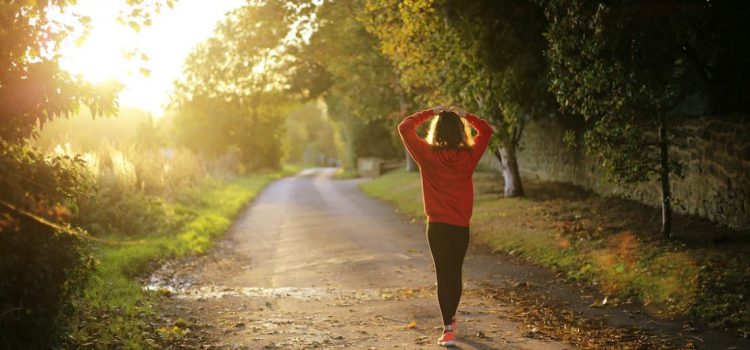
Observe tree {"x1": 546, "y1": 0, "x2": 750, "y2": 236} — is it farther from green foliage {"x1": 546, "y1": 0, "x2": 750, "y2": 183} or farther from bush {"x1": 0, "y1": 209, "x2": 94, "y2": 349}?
bush {"x1": 0, "y1": 209, "x2": 94, "y2": 349}

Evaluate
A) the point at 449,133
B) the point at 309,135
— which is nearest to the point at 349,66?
the point at 449,133

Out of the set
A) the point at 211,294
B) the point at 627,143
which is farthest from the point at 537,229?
the point at 211,294

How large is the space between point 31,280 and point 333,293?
16.6 feet

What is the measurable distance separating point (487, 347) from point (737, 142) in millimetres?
7130

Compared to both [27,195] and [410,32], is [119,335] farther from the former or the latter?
[410,32]

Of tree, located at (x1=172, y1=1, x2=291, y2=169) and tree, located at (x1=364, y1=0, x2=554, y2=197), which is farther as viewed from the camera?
tree, located at (x1=172, y1=1, x2=291, y2=169)

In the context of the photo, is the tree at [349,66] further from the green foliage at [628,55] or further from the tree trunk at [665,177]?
the tree trunk at [665,177]

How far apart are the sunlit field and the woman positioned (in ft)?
0.09

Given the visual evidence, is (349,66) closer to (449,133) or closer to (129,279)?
Answer: (129,279)

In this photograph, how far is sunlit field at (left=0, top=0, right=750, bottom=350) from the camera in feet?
18.6

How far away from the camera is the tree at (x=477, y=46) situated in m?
16.5

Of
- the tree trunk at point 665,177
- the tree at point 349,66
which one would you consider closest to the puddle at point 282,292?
the tree trunk at point 665,177

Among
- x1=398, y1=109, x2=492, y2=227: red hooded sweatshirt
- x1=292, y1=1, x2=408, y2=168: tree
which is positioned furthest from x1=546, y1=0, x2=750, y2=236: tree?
x1=292, y1=1, x2=408, y2=168: tree

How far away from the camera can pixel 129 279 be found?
1073 cm
